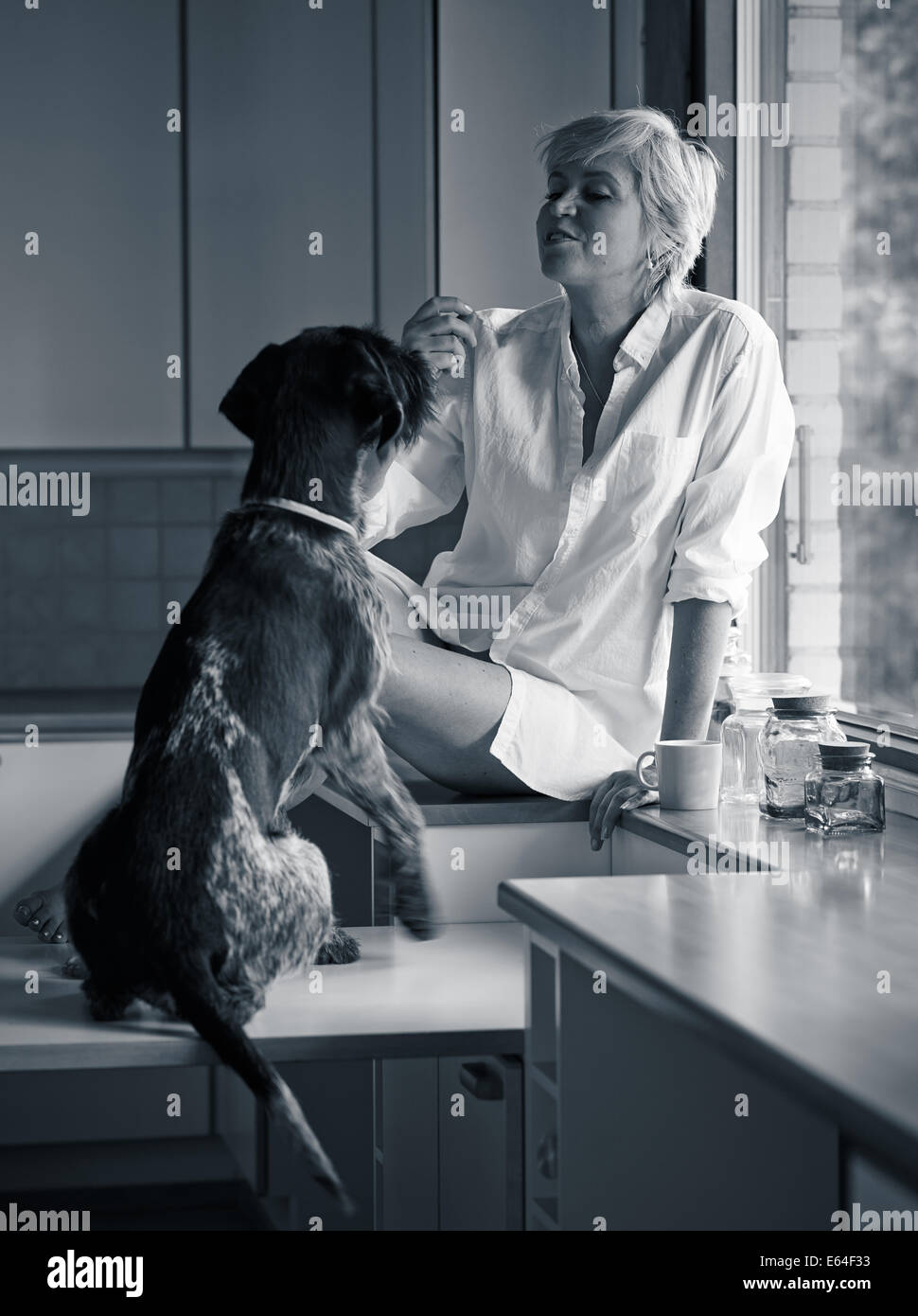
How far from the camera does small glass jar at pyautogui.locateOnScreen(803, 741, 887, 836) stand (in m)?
1.61

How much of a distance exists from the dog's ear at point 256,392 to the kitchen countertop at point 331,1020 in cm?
55

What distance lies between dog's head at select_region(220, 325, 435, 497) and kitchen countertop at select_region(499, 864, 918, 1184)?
46 cm

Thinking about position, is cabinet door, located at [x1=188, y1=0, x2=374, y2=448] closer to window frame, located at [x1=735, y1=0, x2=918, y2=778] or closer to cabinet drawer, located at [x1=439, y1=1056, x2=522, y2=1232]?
window frame, located at [x1=735, y1=0, x2=918, y2=778]

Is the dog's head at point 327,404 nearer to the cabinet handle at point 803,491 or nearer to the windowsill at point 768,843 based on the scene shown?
the windowsill at point 768,843

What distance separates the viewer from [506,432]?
6.91 ft

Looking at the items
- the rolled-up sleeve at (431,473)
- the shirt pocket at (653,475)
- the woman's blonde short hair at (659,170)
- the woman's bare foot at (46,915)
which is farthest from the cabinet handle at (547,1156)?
the woman's blonde short hair at (659,170)

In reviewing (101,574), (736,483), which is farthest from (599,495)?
(101,574)

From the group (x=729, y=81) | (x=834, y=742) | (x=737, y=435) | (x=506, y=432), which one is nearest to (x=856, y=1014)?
(x=834, y=742)

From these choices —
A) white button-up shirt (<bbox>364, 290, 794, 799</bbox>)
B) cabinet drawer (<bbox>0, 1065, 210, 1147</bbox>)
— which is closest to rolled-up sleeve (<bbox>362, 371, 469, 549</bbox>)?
A: white button-up shirt (<bbox>364, 290, 794, 799</bbox>)

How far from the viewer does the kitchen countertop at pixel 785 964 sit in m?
0.77

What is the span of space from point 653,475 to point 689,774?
1.40 feet
